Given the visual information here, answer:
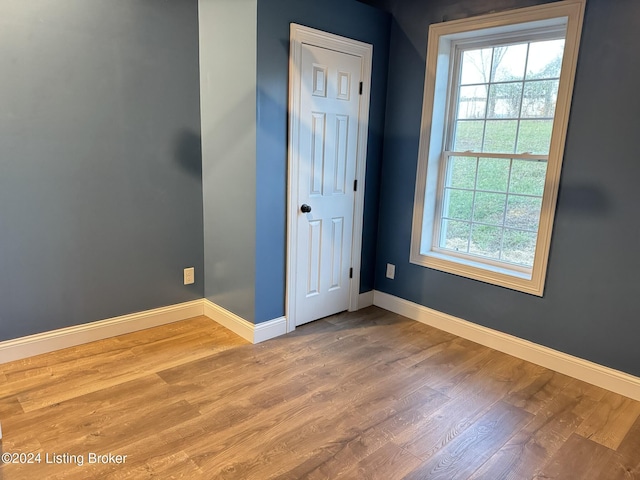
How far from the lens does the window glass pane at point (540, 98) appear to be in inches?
108

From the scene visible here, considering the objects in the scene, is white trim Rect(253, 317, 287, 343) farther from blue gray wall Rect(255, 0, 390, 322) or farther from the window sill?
the window sill

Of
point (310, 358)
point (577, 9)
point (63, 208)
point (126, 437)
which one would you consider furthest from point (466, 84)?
point (126, 437)

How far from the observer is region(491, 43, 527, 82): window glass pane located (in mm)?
2863

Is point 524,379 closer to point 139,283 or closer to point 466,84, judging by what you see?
point 466,84

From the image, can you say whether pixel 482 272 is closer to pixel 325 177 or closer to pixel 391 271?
pixel 391 271

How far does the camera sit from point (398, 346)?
3.05 m

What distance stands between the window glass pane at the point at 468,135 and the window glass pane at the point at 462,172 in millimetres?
79

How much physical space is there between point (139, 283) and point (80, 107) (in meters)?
1.21

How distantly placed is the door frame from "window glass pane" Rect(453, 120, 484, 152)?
68cm

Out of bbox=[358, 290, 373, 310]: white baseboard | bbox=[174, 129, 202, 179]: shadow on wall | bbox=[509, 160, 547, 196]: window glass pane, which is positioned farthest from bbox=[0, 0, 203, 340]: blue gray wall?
bbox=[509, 160, 547, 196]: window glass pane

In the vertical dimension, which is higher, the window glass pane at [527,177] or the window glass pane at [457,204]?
the window glass pane at [527,177]

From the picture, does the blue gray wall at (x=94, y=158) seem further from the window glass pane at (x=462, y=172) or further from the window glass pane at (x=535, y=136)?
the window glass pane at (x=535, y=136)

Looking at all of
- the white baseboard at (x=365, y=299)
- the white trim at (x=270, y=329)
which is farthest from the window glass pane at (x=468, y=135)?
the white trim at (x=270, y=329)

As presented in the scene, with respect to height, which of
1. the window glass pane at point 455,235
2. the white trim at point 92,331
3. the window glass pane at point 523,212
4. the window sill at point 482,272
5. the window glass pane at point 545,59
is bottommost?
the white trim at point 92,331
